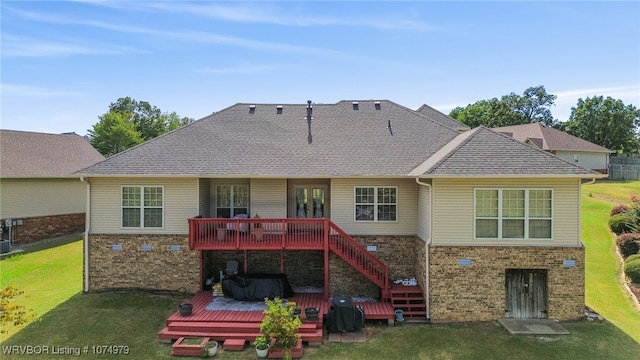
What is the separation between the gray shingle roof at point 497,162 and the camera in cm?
1173

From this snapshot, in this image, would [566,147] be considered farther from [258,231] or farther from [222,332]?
[222,332]

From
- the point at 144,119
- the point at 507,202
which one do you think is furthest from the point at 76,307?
the point at 144,119

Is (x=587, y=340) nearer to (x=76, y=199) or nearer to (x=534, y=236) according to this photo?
(x=534, y=236)

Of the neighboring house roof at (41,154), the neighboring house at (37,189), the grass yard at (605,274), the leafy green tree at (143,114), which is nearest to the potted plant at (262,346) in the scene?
the grass yard at (605,274)

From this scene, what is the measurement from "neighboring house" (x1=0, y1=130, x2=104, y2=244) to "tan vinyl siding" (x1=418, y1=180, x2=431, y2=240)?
1749 cm

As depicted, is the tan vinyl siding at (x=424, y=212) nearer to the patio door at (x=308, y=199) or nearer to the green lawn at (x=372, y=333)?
the green lawn at (x=372, y=333)

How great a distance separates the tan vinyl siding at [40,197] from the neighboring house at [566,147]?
3862 cm

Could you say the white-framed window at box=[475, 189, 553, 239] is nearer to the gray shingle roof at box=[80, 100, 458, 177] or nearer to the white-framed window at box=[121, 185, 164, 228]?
the gray shingle roof at box=[80, 100, 458, 177]

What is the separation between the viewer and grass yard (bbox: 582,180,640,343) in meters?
12.5

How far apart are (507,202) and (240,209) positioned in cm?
976

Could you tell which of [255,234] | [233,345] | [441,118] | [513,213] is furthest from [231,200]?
[441,118]

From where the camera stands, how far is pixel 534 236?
12.2m

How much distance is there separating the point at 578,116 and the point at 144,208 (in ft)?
227

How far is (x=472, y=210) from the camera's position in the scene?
12.3m
